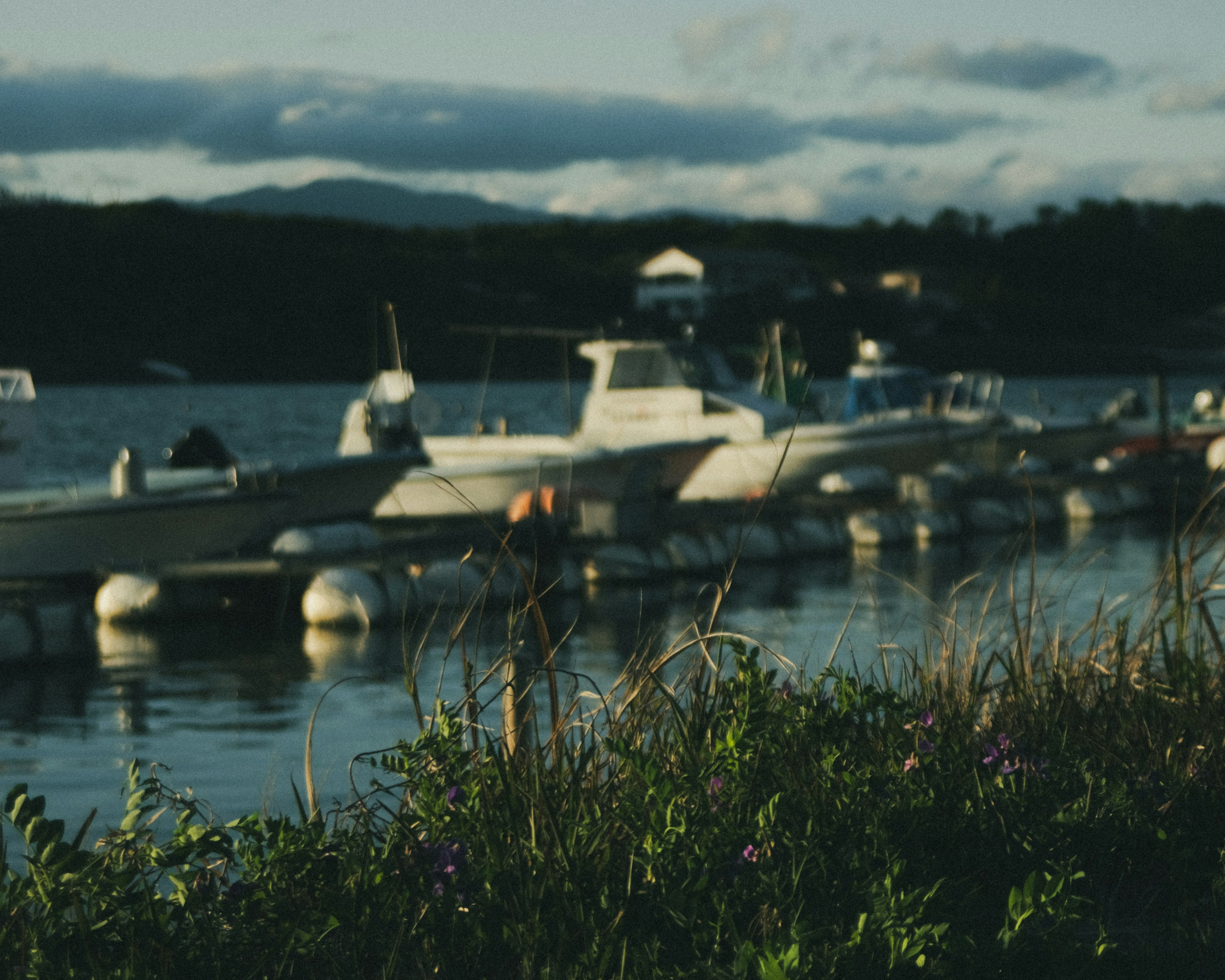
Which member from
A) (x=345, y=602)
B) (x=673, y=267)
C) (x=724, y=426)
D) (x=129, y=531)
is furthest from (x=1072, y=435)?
(x=673, y=267)

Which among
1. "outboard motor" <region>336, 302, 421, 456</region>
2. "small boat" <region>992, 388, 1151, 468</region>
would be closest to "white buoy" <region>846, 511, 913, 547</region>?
"outboard motor" <region>336, 302, 421, 456</region>

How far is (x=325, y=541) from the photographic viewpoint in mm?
15719

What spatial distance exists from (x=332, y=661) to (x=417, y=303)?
298ft

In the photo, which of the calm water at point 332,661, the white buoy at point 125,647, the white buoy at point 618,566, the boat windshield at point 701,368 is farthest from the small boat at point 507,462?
the white buoy at point 125,647

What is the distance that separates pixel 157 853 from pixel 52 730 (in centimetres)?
608

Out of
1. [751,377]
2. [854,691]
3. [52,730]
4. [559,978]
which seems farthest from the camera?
[751,377]

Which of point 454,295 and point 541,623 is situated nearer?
point 541,623

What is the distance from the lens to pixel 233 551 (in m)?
15.8

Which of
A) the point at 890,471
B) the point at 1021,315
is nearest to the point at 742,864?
the point at 890,471

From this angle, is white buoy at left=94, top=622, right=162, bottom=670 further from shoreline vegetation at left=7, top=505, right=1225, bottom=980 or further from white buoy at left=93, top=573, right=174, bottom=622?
shoreline vegetation at left=7, top=505, right=1225, bottom=980

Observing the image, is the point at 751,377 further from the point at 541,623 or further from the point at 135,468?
the point at 541,623

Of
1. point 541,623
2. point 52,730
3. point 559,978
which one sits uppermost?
Answer: point 541,623

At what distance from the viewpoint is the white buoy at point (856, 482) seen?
23.5 metres

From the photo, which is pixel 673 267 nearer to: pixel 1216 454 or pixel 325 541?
→ pixel 1216 454
